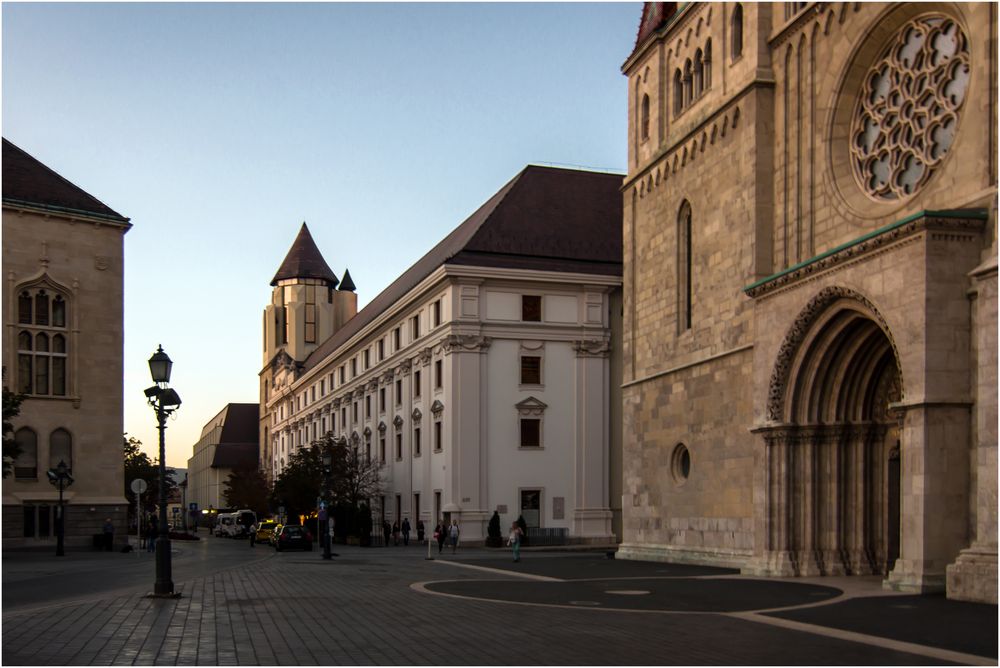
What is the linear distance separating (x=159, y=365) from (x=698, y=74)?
62.4ft

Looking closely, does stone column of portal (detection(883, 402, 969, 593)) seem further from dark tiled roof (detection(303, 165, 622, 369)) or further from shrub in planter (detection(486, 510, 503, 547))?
dark tiled roof (detection(303, 165, 622, 369))

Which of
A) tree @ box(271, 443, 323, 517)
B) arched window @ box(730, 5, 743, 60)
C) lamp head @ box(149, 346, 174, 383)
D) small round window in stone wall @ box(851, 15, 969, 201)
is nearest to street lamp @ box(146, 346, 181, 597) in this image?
lamp head @ box(149, 346, 174, 383)

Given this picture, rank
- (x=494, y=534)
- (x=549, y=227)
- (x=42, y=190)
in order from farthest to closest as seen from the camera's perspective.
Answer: (x=549, y=227), (x=494, y=534), (x=42, y=190)

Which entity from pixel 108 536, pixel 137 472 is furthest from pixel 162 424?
pixel 137 472

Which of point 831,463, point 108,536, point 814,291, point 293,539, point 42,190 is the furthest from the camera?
point 293,539

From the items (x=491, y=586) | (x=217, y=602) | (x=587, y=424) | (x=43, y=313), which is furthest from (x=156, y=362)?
(x=587, y=424)

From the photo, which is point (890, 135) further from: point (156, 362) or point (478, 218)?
point (478, 218)

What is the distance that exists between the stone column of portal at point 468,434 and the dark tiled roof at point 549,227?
168 inches

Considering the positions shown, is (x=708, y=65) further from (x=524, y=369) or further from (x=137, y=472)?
(x=137, y=472)

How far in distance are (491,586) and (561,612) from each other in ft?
21.3

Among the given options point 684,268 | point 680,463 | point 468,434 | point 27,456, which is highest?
point 684,268

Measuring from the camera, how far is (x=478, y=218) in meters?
64.9

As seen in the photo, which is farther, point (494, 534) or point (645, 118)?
point (494, 534)

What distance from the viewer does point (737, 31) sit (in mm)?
31156
